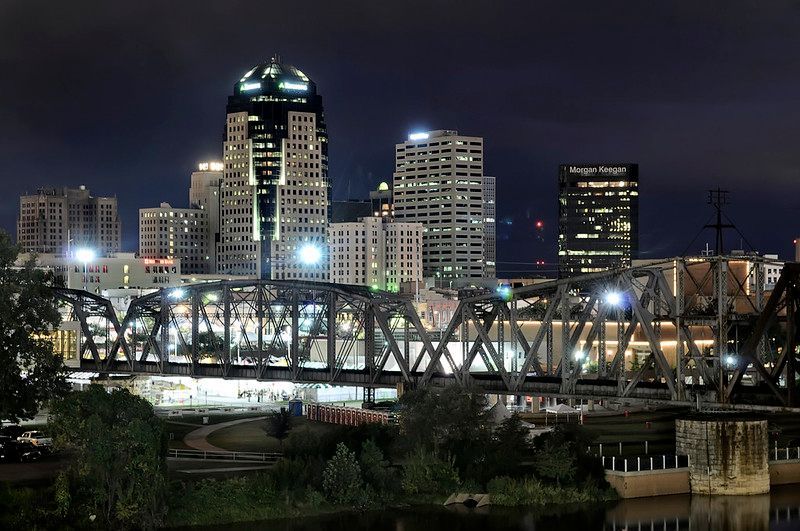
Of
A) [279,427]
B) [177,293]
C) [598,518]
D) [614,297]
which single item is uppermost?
[177,293]

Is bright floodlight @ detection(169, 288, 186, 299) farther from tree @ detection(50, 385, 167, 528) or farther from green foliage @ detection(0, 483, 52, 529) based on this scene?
green foliage @ detection(0, 483, 52, 529)

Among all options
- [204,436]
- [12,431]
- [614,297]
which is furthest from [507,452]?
[12,431]

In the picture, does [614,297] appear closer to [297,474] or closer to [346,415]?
[297,474]

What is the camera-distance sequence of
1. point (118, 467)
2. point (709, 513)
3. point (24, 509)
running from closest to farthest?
point (24, 509), point (118, 467), point (709, 513)

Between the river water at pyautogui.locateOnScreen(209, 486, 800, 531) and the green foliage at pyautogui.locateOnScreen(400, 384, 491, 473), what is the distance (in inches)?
208

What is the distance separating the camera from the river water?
2842 inches

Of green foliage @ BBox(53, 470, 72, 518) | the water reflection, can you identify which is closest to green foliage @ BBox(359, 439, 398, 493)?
the water reflection

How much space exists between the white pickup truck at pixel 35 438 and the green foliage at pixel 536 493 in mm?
27049

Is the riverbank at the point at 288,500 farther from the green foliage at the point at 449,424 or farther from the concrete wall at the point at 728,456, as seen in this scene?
the concrete wall at the point at 728,456

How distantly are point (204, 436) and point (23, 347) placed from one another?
17.0 metres

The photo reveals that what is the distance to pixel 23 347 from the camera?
277 feet

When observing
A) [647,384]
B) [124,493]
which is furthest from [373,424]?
[124,493]

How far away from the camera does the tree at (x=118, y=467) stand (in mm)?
67625

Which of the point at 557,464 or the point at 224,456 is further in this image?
the point at 224,456
